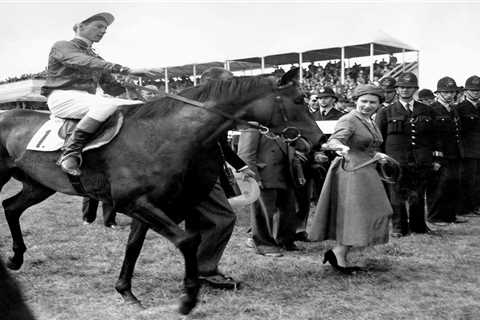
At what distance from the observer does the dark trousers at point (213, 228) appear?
199 inches

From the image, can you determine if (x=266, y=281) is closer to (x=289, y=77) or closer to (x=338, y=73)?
(x=289, y=77)

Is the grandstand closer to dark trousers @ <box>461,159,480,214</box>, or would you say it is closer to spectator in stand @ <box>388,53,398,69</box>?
spectator in stand @ <box>388,53,398,69</box>

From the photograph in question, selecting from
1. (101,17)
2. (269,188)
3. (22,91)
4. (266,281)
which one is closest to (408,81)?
(269,188)

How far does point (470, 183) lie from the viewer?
9117mm

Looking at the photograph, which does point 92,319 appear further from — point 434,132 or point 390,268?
point 434,132

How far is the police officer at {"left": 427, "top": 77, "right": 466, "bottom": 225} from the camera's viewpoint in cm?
845

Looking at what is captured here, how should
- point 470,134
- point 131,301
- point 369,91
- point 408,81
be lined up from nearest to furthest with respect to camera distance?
1. point 131,301
2. point 369,91
3. point 408,81
4. point 470,134

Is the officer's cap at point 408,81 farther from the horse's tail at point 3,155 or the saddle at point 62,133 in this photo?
the horse's tail at point 3,155

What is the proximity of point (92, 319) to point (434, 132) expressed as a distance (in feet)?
17.8

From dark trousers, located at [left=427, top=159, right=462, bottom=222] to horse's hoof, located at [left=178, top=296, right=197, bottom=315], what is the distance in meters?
5.50

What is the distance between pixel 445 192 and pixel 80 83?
5.92 meters

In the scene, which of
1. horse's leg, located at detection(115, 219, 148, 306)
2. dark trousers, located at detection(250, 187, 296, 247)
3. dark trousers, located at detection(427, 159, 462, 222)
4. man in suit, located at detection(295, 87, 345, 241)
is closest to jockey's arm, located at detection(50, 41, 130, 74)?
horse's leg, located at detection(115, 219, 148, 306)

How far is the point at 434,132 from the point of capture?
7.64m

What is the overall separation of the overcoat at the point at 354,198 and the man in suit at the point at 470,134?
4.12 metres
